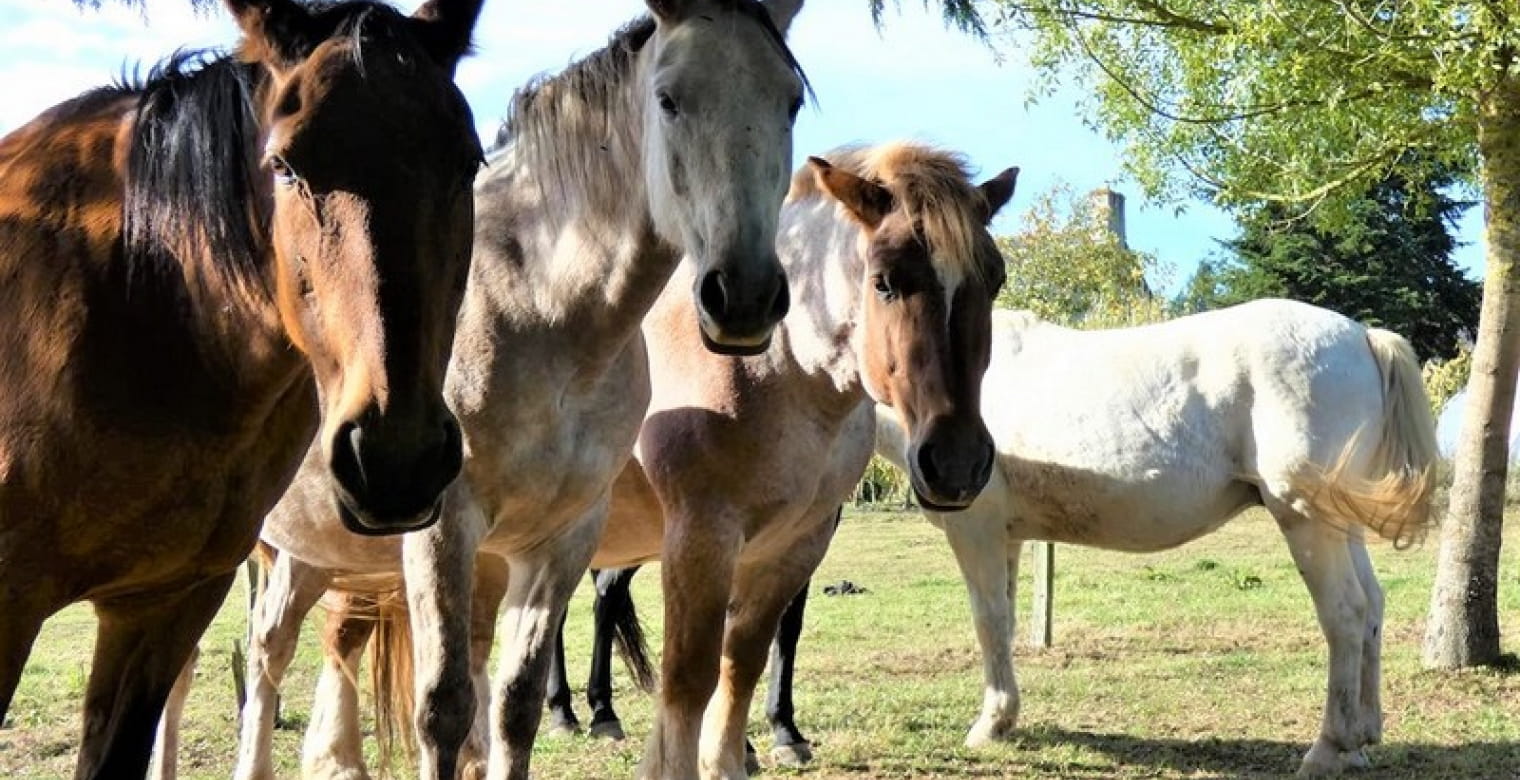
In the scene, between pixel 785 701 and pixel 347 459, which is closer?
pixel 347 459

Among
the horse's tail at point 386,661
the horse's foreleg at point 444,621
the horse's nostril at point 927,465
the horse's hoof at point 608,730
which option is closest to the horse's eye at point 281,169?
the horse's foreleg at point 444,621

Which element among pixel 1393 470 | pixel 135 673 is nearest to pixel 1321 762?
pixel 1393 470

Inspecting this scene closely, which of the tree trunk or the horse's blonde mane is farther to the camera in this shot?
the tree trunk

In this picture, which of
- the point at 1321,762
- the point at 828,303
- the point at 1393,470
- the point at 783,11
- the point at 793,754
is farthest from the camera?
the point at 1393,470

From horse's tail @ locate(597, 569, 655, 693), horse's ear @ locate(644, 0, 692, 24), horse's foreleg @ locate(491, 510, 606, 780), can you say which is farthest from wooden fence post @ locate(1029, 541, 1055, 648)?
horse's ear @ locate(644, 0, 692, 24)

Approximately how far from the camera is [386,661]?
5.50 m

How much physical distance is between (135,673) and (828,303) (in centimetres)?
266

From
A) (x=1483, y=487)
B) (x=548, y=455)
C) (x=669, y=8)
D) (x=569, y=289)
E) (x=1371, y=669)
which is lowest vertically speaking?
(x=1371, y=669)

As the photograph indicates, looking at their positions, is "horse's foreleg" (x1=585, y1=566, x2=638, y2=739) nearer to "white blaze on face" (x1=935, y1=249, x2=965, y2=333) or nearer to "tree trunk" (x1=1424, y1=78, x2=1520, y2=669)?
"white blaze on face" (x1=935, y1=249, x2=965, y2=333)

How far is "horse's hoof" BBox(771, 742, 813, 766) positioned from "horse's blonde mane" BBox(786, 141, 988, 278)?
8.14ft

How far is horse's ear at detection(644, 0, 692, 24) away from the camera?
380 centimetres

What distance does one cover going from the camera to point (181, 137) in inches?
104

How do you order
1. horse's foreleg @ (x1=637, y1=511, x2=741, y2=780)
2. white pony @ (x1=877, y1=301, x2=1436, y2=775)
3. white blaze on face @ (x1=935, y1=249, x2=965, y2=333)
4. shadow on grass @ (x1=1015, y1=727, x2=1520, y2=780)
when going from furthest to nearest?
white pony @ (x1=877, y1=301, x2=1436, y2=775) < shadow on grass @ (x1=1015, y1=727, x2=1520, y2=780) < horse's foreleg @ (x1=637, y1=511, x2=741, y2=780) < white blaze on face @ (x1=935, y1=249, x2=965, y2=333)

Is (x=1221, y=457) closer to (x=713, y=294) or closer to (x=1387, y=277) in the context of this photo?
(x=713, y=294)
